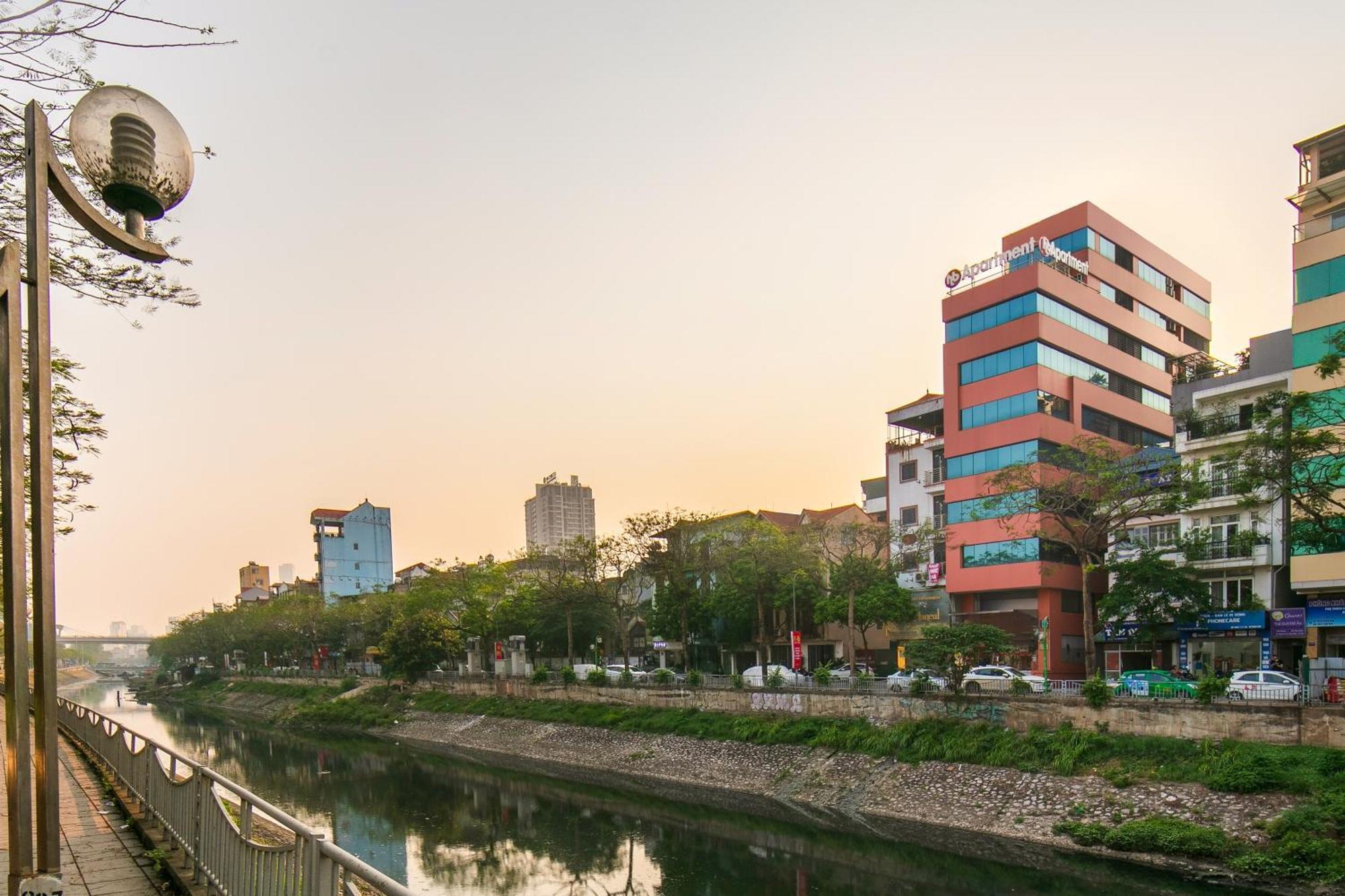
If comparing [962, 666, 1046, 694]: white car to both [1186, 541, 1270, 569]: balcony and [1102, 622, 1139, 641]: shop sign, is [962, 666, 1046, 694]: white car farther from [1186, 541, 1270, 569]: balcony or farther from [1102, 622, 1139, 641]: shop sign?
[1186, 541, 1270, 569]: balcony

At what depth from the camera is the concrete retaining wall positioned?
67.3 ft

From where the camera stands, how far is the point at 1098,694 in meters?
24.0

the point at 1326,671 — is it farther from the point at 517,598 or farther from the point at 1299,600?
the point at 517,598

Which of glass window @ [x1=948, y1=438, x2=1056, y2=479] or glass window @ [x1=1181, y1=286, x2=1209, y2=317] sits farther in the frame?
glass window @ [x1=1181, y1=286, x2=1209, y2=317]

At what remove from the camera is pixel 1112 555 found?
108 feet

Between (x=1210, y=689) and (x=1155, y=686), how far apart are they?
2433 millimetres

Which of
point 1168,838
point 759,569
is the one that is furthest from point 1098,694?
point 759,569

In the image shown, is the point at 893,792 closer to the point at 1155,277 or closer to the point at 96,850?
the point at 96,850

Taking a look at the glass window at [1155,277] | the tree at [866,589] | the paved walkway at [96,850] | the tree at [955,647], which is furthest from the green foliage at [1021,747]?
the glass window at [1155,277]

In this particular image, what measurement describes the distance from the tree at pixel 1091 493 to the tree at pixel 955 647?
3.24m

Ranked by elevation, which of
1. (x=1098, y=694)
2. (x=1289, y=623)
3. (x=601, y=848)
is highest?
(x=1289, y=623)

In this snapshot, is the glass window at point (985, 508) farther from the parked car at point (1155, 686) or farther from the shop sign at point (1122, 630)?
the parked car at point (1155, 686)

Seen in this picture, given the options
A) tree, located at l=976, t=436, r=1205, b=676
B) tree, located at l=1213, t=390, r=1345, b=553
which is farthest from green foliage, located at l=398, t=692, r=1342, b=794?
tree, located at l=1213, t=390, r=1345, b=553

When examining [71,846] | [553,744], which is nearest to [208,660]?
[553,744]
